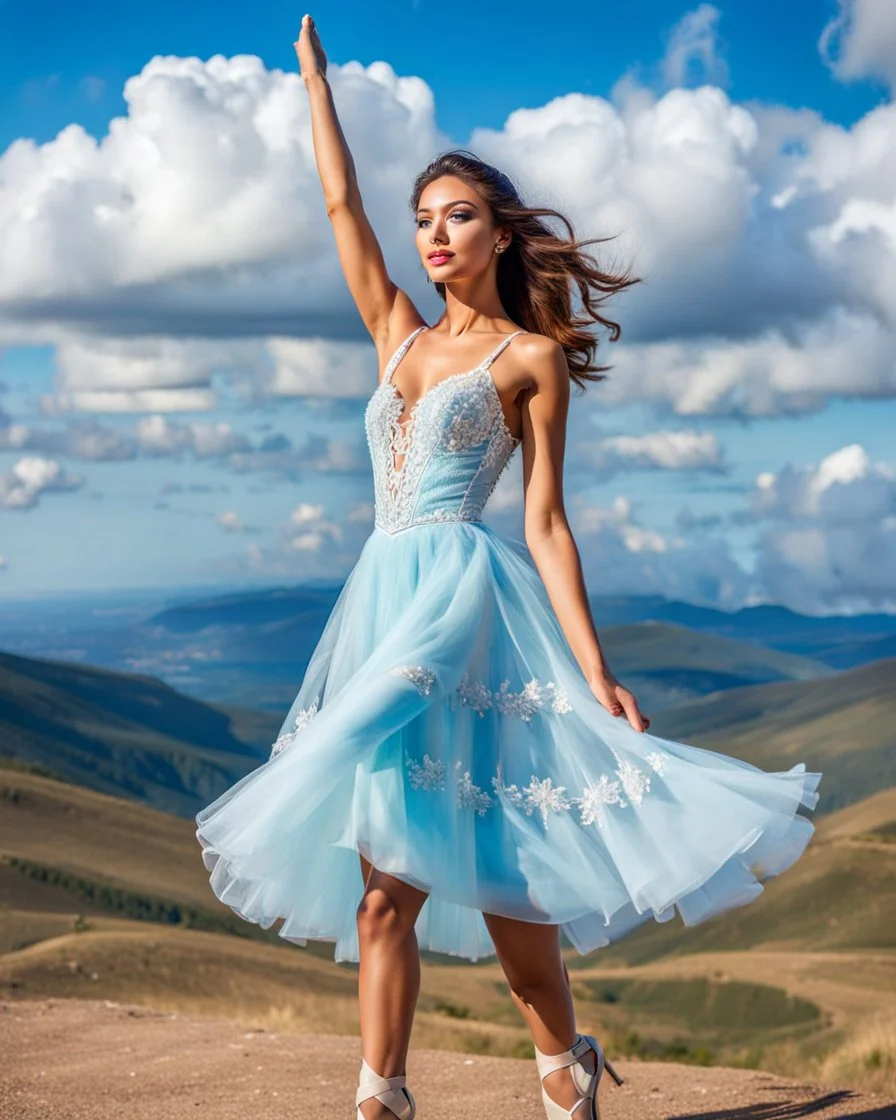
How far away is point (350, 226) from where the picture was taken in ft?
16.4

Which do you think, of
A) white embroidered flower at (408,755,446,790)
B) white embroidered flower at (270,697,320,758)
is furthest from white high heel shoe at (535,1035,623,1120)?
white embroidered flower at (270,697,320,758)

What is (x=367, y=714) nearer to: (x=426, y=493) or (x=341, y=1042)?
(x=426, y=493)

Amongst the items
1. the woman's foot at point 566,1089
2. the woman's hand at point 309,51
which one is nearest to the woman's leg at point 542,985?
the woman's foot at point 566,1089

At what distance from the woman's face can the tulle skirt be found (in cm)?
81

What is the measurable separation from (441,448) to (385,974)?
154cm

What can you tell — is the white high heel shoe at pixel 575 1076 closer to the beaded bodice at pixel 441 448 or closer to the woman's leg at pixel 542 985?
the woman's leg at pixel 542 985

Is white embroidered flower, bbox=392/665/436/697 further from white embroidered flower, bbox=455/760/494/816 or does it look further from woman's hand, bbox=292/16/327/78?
woman's hand, bbox=292/16/327/78

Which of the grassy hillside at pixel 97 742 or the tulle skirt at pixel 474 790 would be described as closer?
the tulle skirt at pixel 474 790

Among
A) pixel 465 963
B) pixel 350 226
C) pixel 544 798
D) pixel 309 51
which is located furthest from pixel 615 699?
pixel 465 963

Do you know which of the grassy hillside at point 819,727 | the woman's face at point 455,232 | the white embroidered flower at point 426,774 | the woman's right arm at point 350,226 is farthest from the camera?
the grassy hillside at point 819,727

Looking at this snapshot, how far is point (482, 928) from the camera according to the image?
4879mm

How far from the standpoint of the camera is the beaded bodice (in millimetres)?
4738

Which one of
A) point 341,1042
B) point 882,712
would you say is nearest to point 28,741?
point 882,712

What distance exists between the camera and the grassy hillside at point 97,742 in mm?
80688
